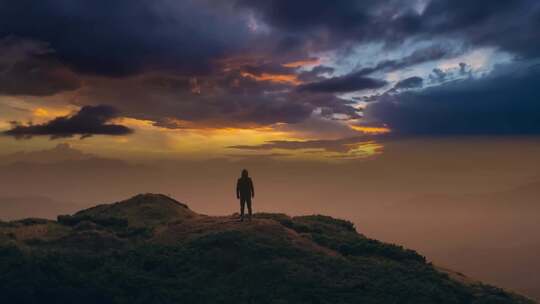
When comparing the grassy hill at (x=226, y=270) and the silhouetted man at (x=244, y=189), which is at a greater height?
the silhouetted man at (x=244, y=189)

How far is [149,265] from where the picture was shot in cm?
3841

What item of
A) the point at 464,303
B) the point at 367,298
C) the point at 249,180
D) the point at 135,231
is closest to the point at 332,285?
the point at 367,298

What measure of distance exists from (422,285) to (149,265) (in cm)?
1968

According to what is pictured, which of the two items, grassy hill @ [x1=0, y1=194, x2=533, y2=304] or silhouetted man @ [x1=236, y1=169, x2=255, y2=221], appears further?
silhouetted man @ [x1=236, y1=169, x2=255, y2=221]

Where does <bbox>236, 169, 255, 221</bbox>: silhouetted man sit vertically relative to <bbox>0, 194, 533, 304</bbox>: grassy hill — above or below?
above

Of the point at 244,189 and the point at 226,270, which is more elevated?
the point at 244,189

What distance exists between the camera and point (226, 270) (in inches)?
1449

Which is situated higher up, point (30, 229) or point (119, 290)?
point (30, 229)

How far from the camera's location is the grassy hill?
34.1 metres

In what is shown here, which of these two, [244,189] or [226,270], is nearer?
[226,270]

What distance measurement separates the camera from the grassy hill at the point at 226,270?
34.1 m

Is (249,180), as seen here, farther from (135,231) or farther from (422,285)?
(422,285)

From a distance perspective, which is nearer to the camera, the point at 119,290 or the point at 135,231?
the point at 119,290

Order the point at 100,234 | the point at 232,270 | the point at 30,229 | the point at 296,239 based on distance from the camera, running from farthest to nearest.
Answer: the point at 30,229
the point at 100,234
the point at 296,239
the point at 232,270
